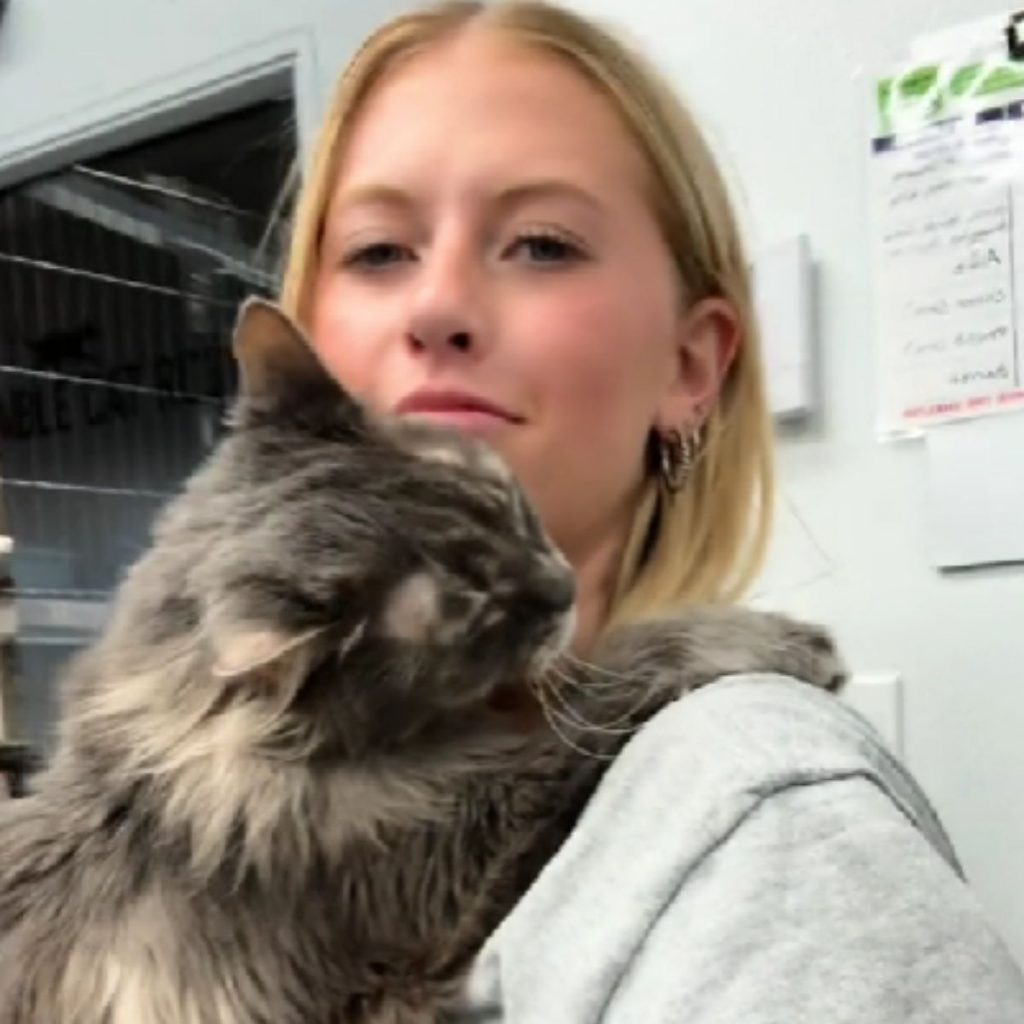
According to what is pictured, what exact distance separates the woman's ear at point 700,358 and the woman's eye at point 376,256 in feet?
0.71

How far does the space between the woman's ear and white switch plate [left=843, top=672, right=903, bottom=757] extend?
0.57 metres

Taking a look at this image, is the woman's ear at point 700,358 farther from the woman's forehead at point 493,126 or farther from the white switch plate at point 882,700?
the white switch plate at point 882,700

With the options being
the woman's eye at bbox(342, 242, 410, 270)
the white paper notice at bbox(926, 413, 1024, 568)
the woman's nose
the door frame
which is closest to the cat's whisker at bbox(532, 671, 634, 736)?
the woman's nose

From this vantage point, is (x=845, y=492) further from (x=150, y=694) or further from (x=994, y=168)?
(x=150, y=694)

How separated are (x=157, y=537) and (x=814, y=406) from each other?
3.07ft

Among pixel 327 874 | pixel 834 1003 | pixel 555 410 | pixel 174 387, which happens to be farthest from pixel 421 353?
pixel 174 387

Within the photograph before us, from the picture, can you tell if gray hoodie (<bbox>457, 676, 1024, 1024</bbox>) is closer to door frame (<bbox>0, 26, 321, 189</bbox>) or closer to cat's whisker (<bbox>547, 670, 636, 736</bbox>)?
cat's whisker (<bbox>547, 670, 636, 736</bbox>)

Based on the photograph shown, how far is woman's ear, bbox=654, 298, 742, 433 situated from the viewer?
1.22m

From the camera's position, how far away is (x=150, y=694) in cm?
92

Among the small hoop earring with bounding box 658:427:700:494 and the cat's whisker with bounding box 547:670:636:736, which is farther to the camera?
the small hoop earring with bounding box 658:427:700:494

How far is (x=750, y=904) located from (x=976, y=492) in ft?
3.35

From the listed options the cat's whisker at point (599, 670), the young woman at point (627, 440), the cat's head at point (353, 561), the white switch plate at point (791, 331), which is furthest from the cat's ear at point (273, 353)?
the white switch plate at point (791, 331)

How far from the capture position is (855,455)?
5.72 ft

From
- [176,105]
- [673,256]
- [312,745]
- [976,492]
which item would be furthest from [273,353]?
[176,105]
